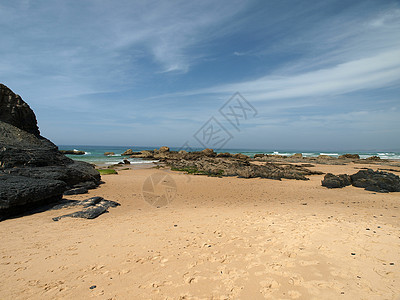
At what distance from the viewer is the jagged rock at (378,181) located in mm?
13410

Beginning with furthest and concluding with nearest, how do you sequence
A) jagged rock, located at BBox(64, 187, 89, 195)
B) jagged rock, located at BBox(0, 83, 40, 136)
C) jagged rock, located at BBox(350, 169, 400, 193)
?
jagged rock, located at BBox(350, 169, 400, 193)
jagged rock, located at BBox(0, 83, 40, 136)
jagged rock, located at BBox(64, 187, 89, 195)

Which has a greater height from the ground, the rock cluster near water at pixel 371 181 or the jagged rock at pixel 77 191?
the jagged rock at pixel 77 191

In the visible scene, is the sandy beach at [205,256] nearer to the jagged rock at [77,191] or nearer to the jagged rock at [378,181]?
the jagged rock at [77,191]

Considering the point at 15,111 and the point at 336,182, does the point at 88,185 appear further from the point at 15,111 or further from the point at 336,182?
the point at 336,182

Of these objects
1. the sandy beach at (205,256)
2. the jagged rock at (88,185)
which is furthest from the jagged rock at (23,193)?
the jagged rock at (88,185)

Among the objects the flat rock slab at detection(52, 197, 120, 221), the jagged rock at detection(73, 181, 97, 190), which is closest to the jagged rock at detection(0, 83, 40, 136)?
the jagged rock at detection(73, 181, 97, 190)

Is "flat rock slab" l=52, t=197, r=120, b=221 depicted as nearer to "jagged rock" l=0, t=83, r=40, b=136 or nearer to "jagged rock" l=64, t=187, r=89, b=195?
"jagged rock" l=64, t=187, r=89, b=195

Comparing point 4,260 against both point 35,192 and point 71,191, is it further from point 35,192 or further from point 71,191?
point 71,191

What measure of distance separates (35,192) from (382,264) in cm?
1110

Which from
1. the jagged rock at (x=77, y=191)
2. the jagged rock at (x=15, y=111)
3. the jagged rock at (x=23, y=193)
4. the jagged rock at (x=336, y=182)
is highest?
the jagged rock at (x=15, y=111)

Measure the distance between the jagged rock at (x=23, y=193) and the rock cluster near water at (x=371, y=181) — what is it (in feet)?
57.2

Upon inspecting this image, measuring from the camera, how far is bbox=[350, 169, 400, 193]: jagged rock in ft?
44.0

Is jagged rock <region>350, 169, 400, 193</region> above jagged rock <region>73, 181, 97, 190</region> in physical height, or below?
below

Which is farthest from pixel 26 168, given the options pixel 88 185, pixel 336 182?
Answer: pixel 336 182
